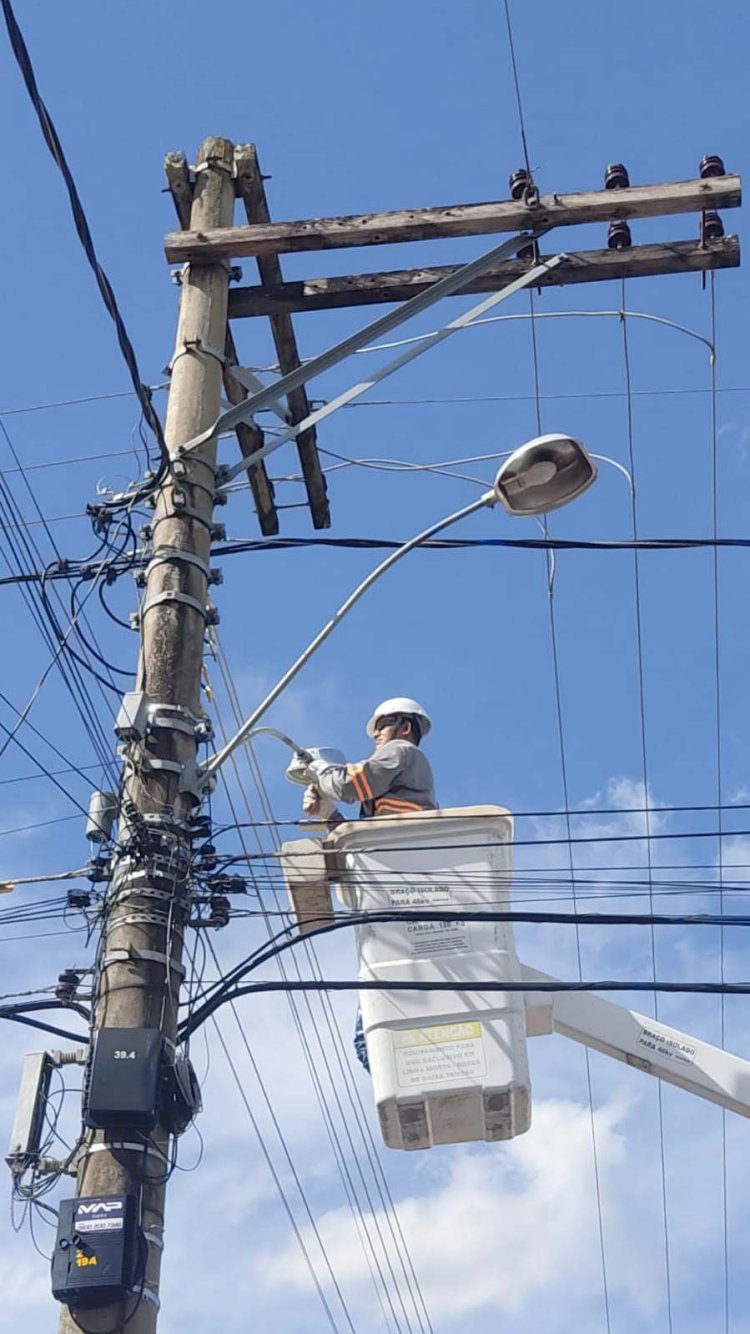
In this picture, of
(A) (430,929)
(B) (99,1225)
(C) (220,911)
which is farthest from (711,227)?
(B) (99,1225)

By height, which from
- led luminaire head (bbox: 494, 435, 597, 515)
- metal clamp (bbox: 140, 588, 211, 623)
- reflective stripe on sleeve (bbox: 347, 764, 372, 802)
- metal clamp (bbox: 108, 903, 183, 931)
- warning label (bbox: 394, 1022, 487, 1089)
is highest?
led luminaire head (bbox: 494, 435, 597, 515)

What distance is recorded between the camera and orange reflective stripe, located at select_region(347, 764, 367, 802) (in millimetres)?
7031

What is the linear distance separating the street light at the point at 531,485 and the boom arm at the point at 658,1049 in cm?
202

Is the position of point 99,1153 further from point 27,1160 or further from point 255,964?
point 255,964

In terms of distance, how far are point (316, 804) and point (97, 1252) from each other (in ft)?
8.19

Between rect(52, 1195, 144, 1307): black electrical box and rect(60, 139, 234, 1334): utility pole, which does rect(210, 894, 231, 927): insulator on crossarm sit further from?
rect(52, 1195, 144, 1307): black electrical box

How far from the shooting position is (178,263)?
768cm

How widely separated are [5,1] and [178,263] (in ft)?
9.04

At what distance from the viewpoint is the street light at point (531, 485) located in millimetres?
6387

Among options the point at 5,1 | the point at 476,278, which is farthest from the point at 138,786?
the point at 476,278

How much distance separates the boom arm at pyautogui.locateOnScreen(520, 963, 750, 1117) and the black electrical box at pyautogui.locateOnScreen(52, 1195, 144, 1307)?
2.61m

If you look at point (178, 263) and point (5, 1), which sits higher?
point (178, 263)

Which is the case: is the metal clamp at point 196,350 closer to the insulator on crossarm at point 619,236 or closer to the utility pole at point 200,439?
the utility pole at point 200,439

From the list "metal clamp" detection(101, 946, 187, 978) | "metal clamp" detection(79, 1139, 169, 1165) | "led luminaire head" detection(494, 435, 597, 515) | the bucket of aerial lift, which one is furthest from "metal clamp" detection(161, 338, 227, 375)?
"metal clamp" detection(79, 1139, 169, 1165)
